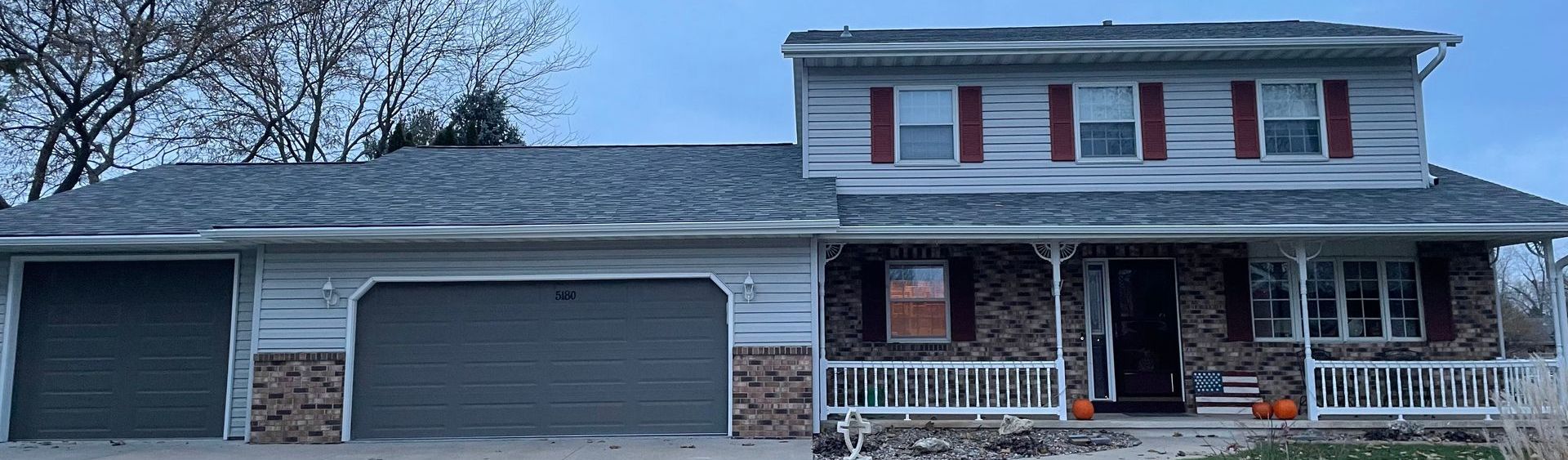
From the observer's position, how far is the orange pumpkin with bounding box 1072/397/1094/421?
10.2 metres

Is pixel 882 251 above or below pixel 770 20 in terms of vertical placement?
below

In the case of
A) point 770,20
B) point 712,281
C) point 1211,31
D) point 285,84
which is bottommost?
point 712,281

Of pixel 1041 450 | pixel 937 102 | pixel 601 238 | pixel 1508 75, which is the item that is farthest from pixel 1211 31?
pixel 1508 75

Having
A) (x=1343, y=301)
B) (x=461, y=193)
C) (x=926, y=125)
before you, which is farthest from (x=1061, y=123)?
(x=461, y=193)

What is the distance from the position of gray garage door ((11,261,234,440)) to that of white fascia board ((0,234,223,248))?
0.56 m

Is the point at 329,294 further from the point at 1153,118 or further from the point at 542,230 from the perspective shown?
the point at 1153,118

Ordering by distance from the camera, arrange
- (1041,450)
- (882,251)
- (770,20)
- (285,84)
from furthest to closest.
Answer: (770,20) → (285,84) → (882,251) → (1041,450)

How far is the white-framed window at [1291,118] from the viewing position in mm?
11680

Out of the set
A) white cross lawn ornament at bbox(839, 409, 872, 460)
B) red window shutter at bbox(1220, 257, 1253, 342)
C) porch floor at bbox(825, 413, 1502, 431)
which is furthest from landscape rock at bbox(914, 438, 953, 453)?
red window shutter at bbox(1220, 257, 1253, 342)

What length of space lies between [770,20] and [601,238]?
7538 cm

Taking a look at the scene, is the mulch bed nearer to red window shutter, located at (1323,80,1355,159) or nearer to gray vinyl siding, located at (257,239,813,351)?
gray vinyl siding, located at (257,239,813,351)

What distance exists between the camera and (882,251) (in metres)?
11.2

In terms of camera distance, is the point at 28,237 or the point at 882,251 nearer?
the point at 28,237

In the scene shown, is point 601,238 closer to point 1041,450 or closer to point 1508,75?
point 1041,450
